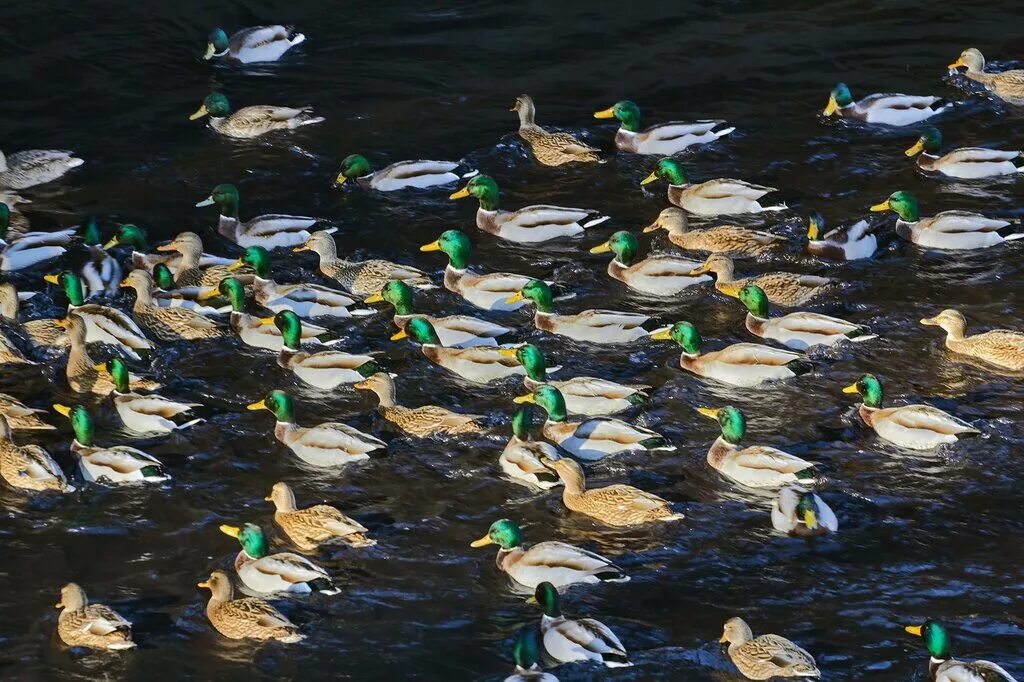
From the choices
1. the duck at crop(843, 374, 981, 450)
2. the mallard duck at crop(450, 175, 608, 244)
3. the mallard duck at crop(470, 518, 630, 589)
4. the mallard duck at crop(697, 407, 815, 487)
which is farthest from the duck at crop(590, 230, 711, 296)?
the mallard duck at crop(470, 518, 630, 589)

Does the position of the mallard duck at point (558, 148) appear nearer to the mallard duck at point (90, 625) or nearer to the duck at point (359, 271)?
the duck at point (359, 271)

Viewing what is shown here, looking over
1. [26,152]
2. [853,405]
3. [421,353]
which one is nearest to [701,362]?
[853,405]

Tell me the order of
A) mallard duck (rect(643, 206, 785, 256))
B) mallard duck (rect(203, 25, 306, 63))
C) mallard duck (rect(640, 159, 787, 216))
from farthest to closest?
mallard duck (rect(203, 25, 306, 63))
mallard duck (rect(640, 159, 787, 216))
mallard duck (rect(643, 206, 785, 256))

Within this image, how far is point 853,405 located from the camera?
1266cm

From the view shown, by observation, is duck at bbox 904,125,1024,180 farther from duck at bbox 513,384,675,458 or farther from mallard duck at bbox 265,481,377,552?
mallard duck at bbox 265,481,377,552

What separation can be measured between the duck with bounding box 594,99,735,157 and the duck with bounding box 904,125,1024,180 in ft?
6.94

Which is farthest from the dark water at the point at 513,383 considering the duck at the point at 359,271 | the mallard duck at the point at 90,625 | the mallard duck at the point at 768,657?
the duck at the point at 359,271

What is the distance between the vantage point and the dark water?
1046cm

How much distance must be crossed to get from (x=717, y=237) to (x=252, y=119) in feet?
18.5

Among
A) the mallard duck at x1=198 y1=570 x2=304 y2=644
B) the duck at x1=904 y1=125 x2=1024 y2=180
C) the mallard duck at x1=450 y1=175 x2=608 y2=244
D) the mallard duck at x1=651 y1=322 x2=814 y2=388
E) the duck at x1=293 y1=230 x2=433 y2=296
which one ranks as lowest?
the mallard duck at x1=198 y1=570 x2=304 y2=644

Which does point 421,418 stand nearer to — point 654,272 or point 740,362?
point 740,362

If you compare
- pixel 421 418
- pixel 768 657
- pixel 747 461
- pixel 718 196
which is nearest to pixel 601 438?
pixel 747 461

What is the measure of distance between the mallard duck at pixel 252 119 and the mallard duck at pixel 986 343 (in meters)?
7.70

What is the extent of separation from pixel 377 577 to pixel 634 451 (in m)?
2.33
